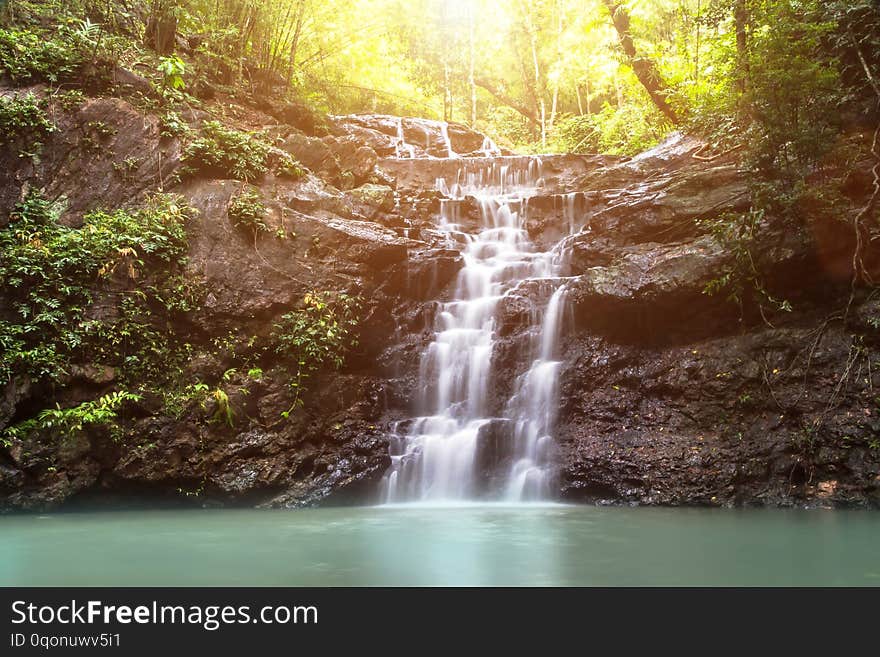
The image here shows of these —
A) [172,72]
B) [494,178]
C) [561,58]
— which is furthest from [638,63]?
[172,72]

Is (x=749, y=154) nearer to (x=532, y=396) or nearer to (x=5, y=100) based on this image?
(x=532, y=396)

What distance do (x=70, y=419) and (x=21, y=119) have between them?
538 centimetres

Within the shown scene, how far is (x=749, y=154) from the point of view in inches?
368

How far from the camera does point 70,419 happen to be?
315 inches

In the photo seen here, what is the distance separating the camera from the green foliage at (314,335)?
31.6 ft

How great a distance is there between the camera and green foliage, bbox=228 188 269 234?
1023cm

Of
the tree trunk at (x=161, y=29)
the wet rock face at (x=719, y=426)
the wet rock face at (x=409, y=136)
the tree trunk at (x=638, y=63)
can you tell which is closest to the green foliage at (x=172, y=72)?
the tree trunk at (x=161, y=29)

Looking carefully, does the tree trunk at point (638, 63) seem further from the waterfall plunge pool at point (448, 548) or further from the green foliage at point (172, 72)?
the waterfall plunge pool at point (448, 548)

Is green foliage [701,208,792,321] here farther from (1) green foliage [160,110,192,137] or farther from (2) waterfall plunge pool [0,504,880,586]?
(1) green foliage [160,110,192,137]

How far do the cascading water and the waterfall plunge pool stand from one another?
925mm

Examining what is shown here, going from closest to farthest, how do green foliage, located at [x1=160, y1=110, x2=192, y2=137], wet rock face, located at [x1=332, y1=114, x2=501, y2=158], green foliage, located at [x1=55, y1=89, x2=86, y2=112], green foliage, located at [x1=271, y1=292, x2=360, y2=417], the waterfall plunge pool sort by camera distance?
1. the waterfall plunge pool
2. green foliage, located at [x1=271, y1=292, x2=360, y2=417]
3. green foliage, located at [x1=55, y1=89, x2=86, y2=112]
4. green foliage, located at [x1=160, y1=110, x2=192, y2=137]
5. wet rock face, located at [x1=332, y1=114, x2=501, y2=158]

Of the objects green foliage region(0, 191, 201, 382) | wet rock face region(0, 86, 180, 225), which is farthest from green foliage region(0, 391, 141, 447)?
wet rock face region(0, 86, 180, 225)

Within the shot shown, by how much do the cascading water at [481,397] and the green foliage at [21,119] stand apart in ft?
24.3
